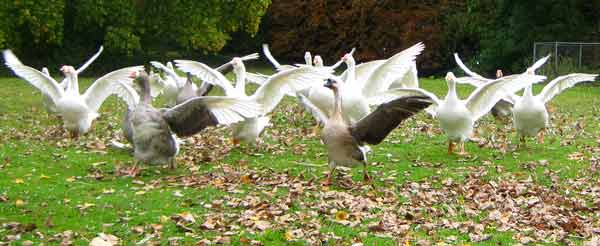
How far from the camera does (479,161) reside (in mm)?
12984

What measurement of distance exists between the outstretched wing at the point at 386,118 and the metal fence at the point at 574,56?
79.1 feet

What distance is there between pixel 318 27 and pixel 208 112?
106ft

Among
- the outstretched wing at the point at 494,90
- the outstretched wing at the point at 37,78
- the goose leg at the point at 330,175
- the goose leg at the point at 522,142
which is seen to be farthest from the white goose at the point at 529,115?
the outstretched wing at the point at 37,78

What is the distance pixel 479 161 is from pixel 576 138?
3.87m

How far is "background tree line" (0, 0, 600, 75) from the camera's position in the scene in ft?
115

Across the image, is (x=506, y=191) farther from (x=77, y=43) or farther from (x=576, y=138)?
(x=77, y=43)

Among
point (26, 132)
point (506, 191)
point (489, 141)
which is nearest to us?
point (506, 191)

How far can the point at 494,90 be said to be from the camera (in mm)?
13078

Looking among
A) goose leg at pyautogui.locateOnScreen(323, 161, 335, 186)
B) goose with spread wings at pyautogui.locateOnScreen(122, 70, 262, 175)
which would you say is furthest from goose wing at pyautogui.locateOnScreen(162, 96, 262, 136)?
goose leg at pyautogui.locateOnScreen(323, 161, 335, 186)

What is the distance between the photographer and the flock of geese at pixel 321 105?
35.3 feet

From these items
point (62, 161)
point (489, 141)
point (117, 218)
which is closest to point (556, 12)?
point (489, 141)

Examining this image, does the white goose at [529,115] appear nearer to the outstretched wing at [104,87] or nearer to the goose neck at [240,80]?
the goose neck at [240,80]

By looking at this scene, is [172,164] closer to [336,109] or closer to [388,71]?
[336,109]

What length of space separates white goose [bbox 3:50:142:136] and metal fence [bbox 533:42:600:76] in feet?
72.5
